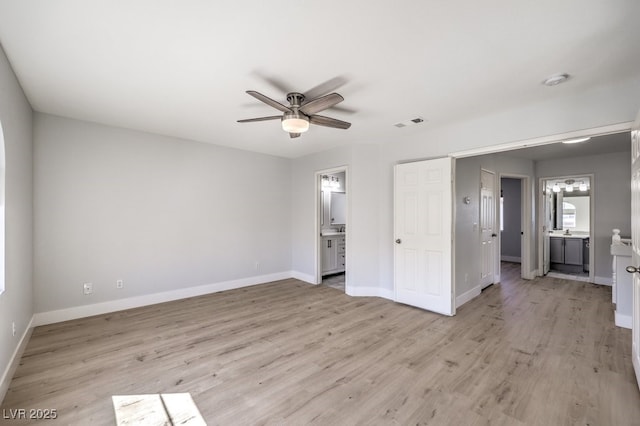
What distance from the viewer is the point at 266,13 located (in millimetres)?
1692

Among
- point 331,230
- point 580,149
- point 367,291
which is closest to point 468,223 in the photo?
→ point 367,291

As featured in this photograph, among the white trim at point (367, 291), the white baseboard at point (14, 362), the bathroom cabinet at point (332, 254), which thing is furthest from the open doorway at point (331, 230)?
the white baseboard at point (14, 362)

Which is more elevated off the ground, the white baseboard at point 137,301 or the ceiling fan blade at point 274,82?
the ceiling fan blade at point 274,82

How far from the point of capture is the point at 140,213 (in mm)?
4082

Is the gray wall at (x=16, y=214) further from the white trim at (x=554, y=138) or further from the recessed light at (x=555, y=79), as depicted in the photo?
the white trim at (x=554, y=138)

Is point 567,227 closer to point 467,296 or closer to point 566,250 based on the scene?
point 566,250

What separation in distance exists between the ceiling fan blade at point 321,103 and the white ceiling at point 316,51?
8.4 inches

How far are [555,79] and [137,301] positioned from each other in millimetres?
5565

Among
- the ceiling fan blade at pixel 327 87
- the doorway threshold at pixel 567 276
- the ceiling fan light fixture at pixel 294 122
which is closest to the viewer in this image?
the ceiling fan blade at pixel 327 87

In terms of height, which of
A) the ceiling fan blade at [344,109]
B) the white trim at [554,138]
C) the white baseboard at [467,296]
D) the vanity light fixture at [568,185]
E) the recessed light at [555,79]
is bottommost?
the white baseboard at [467,296]

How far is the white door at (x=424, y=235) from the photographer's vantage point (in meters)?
3.74

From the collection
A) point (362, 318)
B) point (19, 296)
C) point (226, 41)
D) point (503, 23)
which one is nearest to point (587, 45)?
point (503, 23)

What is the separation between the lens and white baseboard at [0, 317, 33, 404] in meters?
2.09

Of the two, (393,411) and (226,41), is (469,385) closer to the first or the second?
(393,411)
